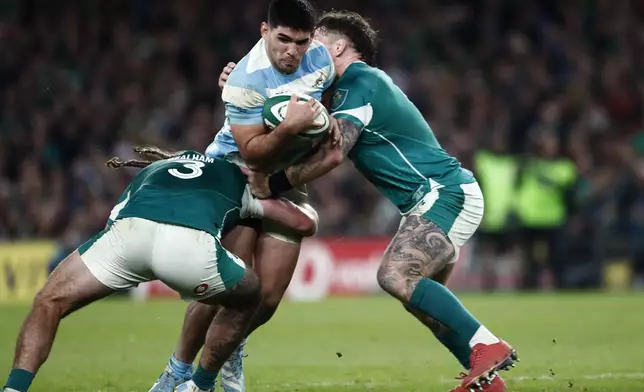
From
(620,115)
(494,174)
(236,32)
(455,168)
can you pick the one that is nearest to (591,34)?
(620,115)

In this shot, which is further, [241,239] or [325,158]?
[241,239]

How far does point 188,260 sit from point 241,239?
111cm

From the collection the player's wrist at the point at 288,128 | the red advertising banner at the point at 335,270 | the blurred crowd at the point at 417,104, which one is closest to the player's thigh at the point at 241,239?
the player's wrist at the point at 288,128

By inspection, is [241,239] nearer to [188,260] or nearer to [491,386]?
[188,260]

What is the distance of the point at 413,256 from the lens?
7.60 m

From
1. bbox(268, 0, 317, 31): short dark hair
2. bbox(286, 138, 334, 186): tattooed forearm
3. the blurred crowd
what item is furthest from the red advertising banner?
bbox(268, 0, 317, 31): short dark hair

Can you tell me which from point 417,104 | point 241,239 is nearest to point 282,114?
point 241,239

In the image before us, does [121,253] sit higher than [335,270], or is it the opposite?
[121,253]

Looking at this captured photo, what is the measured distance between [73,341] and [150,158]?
15.6ft

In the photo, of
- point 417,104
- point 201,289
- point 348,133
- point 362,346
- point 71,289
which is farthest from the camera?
point 417,104

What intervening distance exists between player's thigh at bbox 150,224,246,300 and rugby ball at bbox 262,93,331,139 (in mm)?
810

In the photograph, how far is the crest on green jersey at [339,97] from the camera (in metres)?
7.81

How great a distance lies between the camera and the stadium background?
18828mm

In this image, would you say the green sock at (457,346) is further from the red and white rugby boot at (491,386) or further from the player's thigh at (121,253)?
the player's thigh at (121,253)
